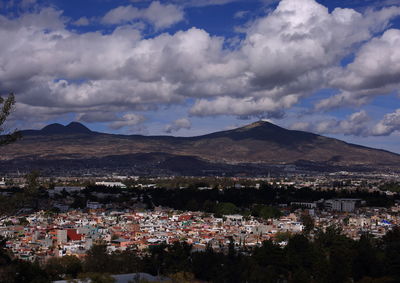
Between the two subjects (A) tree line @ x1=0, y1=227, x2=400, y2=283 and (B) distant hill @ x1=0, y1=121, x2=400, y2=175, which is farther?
(B) distant hill @ x1=0, y1=121, x2=400, y2=175

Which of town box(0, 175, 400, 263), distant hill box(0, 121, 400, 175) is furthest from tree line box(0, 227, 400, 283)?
distant hill box(0, 121, 400, 175)

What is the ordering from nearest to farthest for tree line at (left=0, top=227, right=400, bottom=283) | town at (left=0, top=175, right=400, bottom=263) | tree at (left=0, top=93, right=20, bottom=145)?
1. tree at (left=0, top=93, right=20, bottom=145)
2. tree line at (left=0, top=227, right=400, bottom=283)
3. town at (left=0, top=175, right=400, bottom=263)

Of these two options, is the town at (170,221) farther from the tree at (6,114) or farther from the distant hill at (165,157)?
the distant hill at (165,157)

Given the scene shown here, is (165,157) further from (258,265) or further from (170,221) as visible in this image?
(258,265)

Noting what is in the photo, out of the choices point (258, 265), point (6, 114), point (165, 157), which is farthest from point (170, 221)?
point (165, 157)

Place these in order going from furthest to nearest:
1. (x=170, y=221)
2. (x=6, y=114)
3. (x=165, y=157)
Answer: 1. (x=165, y=157)
2. (x=170, y=221)
3. (x=6, y=114)

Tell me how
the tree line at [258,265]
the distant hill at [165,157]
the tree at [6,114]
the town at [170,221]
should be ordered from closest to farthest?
the tree at [6,114] → the tree line at [258,265] → the town at [170,221] → the distant hill at [165,157]

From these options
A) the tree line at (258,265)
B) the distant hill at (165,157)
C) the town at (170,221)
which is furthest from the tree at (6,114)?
the distant hill at (165,157)

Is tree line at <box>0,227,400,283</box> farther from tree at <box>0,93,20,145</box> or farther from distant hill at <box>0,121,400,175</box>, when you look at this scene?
distant hill at <box>0,121,400,175</box>

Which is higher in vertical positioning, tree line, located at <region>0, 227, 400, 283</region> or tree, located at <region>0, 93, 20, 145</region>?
tree, located at <region>0, 93, 20, 145</region>

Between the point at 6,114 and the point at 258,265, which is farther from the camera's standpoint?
the point at 258,265

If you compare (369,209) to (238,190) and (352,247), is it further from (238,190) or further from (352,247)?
(352,247)
